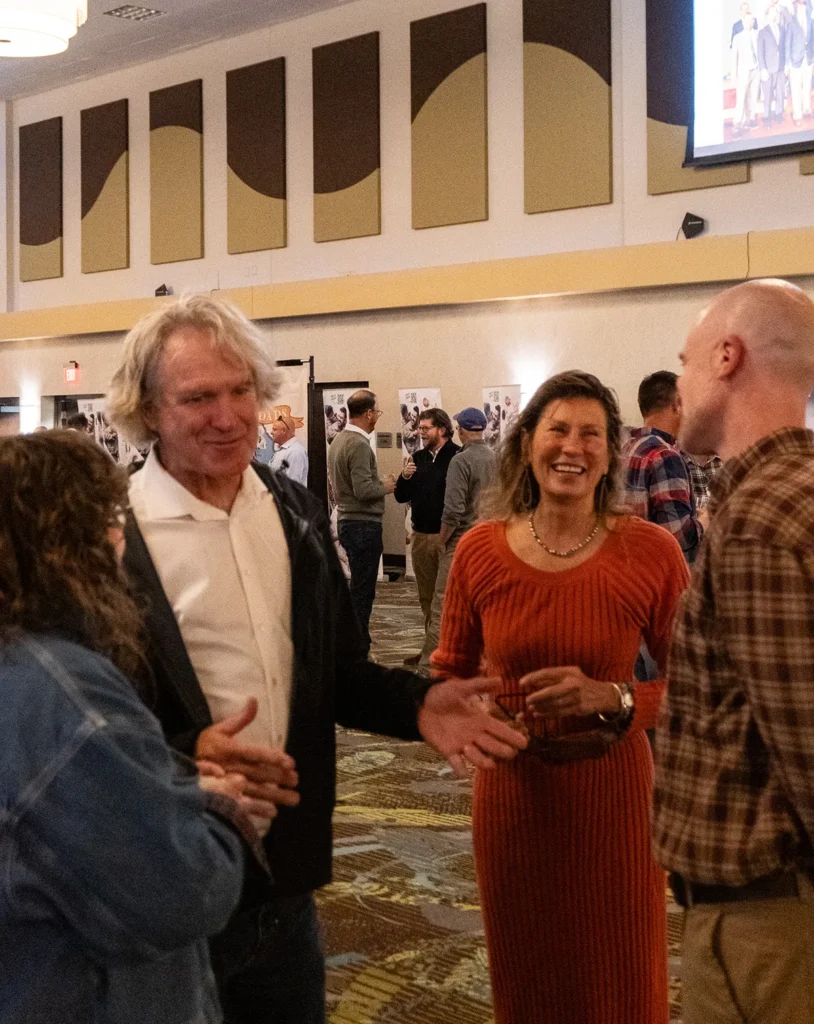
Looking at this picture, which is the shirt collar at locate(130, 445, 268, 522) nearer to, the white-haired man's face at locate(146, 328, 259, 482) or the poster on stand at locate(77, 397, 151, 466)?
the white-haired man's face at locate(146, 328, 259, 482)

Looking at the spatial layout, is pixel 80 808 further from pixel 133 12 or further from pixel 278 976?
pixel 133 12

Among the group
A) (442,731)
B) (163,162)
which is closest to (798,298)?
(442,731)

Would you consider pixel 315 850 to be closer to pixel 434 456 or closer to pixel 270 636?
pixel 270 636

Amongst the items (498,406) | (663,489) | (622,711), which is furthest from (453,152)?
(622,711)

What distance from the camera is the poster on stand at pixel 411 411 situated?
43.9ft

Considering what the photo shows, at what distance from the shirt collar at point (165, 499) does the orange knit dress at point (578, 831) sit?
70 centimetres

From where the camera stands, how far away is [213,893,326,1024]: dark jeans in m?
1.95

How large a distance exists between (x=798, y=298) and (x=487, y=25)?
460 inches

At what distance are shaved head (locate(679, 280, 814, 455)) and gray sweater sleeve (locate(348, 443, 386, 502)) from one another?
21.9ft

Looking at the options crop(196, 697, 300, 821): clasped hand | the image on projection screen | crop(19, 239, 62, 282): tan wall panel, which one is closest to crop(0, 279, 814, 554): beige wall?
the image on projection screen

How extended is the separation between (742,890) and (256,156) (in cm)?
1389

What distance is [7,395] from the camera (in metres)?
18.4

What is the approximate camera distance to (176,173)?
1541 cm

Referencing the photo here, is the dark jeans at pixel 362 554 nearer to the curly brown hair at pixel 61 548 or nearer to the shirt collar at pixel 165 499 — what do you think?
the shirt collar at pixel 165 499
